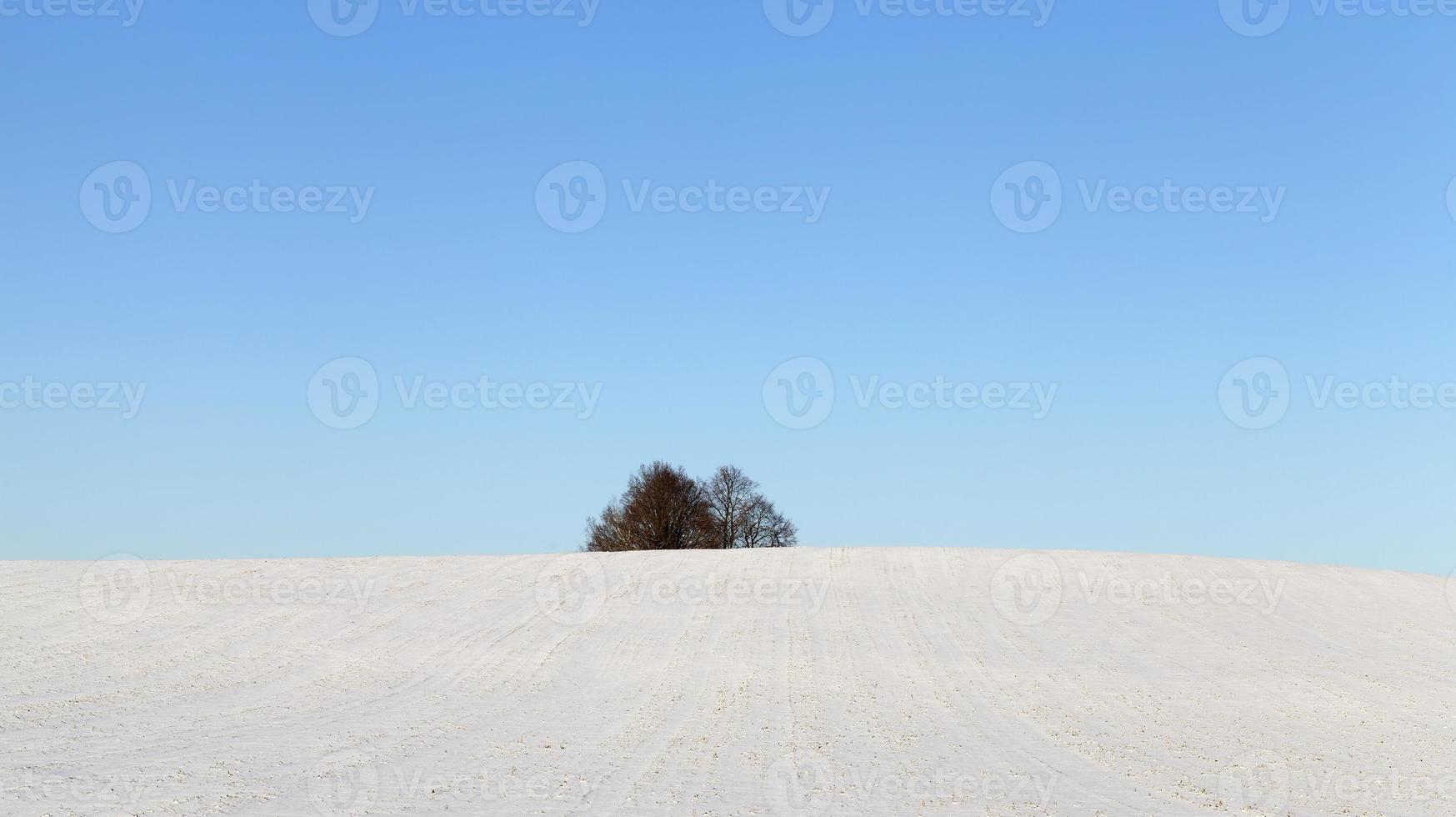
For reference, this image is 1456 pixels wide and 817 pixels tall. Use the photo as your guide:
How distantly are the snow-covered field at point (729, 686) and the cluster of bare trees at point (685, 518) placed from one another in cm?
2205

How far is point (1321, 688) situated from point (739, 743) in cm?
1744

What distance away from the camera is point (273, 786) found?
1827 centimetres

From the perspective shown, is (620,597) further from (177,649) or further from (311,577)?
(177,649)

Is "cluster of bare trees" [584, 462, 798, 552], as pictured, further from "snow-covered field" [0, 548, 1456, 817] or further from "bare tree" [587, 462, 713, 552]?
"snow-covered field" [0, 548, 1456, 817]

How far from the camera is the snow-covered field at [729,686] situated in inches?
746

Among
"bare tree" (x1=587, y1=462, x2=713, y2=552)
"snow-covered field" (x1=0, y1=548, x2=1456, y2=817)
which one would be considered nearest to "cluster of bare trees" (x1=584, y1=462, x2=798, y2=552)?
"bare tree" (x1=587, y1=462, x2=713, y2=552)

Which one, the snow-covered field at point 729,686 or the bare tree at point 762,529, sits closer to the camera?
the snow-covered field at point 729,686

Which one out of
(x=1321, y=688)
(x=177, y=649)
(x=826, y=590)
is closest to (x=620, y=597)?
(x=826, y=590)

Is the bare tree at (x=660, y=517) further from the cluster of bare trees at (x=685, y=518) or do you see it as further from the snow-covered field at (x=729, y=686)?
the snow-covered field at (x=729, y=686)

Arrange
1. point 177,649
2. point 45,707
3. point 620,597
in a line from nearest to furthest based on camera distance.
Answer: point 45,707
point 177,649
point 620,597

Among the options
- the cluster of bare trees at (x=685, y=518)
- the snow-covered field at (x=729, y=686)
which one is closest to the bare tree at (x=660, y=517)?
the cluster of bare trees at (x=685, y=518)

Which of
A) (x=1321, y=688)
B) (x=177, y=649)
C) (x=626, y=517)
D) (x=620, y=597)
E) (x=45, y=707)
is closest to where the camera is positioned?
(x=45, y=707)

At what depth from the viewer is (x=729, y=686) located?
30188mm

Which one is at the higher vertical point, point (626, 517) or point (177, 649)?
point (626, 517)
